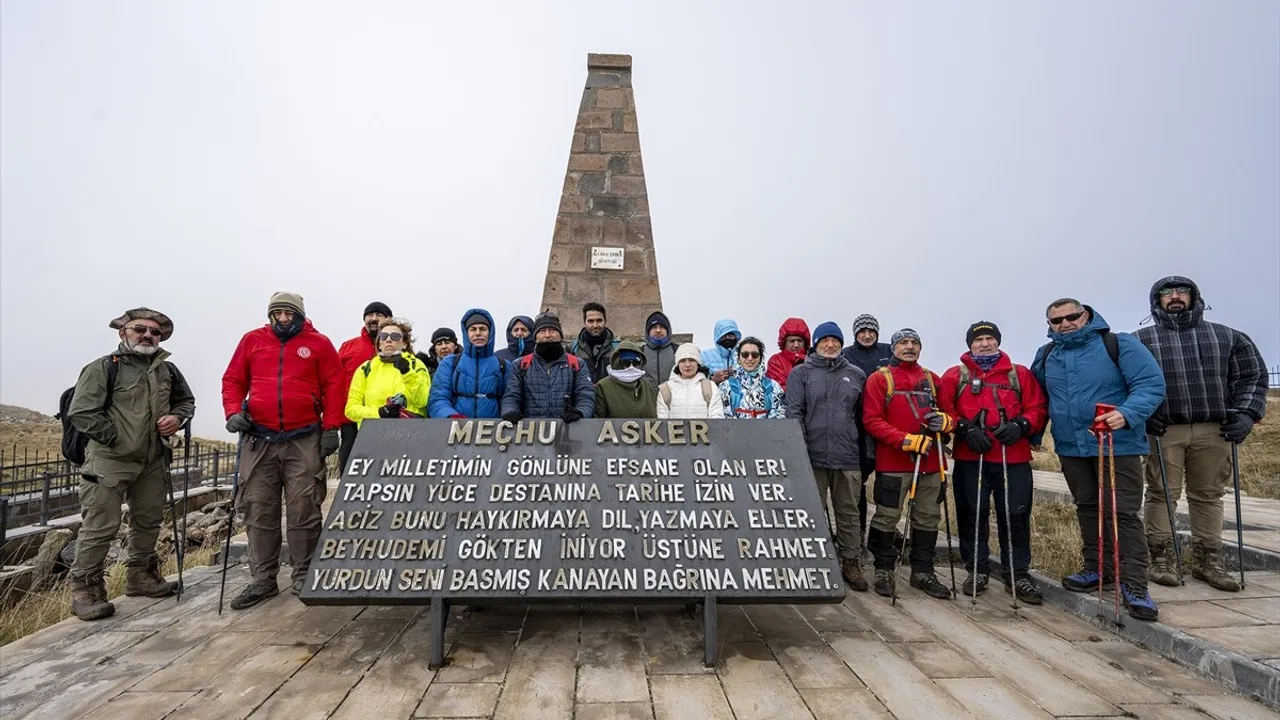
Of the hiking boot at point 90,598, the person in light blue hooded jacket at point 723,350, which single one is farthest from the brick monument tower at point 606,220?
the hiking boot at point 90,598

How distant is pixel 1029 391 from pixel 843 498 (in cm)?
151

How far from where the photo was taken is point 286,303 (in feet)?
13.7

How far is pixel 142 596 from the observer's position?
4121 mm

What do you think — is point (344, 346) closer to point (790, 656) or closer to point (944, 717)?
point (790, 656)

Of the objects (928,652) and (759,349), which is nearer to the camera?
(928,652)

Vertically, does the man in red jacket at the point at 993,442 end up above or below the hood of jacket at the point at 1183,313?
below

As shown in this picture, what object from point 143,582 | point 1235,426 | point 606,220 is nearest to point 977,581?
point 1235,426

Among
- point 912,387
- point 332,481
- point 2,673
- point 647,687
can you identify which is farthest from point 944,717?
point 332,481

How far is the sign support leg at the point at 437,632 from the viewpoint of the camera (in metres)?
2.86

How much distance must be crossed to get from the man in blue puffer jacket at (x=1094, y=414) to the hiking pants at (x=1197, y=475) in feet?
2.64

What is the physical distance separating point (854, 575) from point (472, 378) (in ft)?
10.3

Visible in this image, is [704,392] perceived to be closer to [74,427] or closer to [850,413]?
[850,413]

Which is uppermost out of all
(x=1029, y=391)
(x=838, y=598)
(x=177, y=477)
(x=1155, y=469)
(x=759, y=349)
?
(x=759, y=349)

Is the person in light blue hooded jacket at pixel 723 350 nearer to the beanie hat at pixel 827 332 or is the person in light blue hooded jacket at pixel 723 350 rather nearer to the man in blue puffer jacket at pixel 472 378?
the beanie hat at pixel 827 332
